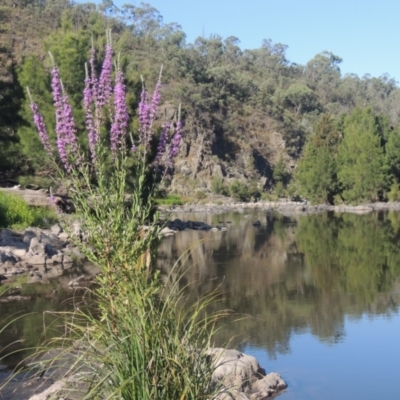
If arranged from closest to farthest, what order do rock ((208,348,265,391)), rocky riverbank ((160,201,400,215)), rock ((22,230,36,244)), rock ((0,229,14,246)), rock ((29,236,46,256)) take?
rock ((208,348,265,391))
rock ((29,236,46,256))
rock ((0,229,14,246))
rock ((22,230,36,244))
rocky riverbank ((160,201,400,215))

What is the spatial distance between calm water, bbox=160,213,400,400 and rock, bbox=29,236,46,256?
150 inches

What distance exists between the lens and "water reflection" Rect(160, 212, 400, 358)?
1249cm

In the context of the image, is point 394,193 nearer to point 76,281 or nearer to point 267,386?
point 76,281

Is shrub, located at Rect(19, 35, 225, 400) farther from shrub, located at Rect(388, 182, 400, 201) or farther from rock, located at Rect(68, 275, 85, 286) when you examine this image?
shrub, located at Rect(388, 182, 400, 201)

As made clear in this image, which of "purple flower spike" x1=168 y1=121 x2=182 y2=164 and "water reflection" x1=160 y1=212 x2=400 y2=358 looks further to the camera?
"water reflection" x1=160 y1=212 x2=400 y2=358

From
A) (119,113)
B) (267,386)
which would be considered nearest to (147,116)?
(119,113)

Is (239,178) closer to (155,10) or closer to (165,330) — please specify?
(155,10)

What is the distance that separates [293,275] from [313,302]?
3779mm

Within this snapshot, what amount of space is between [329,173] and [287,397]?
47591 millimetres

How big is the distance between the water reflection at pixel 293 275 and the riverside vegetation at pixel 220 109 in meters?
6.21

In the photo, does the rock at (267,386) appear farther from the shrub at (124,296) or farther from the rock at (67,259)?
the rock at (67,259)

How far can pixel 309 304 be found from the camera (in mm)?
14609

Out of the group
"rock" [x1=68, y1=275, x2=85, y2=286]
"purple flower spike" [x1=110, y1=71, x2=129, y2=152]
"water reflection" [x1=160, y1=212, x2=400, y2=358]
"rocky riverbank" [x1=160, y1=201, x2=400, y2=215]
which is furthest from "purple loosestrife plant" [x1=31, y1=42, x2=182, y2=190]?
"rocky riverbank" [x1=160, y1=201, x2=400, y2=215]

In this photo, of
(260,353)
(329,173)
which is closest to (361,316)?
(260,353)
